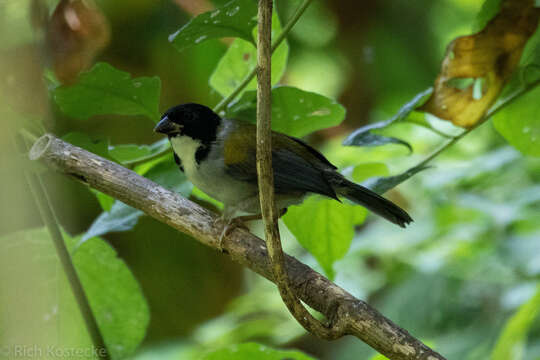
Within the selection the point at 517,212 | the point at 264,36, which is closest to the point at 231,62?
the point at 264,36

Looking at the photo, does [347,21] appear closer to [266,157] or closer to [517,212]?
[517,212]

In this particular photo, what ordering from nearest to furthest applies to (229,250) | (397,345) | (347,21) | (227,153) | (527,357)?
(397,345) → (229,250) → (227,153) → (527,357) → (347,21)

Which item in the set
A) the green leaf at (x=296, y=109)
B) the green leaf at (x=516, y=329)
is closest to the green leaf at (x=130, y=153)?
the green leaf at (x=296, y=109)

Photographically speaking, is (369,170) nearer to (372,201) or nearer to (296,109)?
(372,201)

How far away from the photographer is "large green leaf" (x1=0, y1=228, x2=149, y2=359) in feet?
5.14

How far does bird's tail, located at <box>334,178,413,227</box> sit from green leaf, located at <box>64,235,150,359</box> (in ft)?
2.16

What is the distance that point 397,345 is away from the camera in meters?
1.09

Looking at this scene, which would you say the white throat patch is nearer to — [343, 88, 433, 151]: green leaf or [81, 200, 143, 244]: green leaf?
[81, 200, 143, 244]: green leaf

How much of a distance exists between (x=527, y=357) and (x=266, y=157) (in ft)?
5.47

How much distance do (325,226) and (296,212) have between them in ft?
0.35

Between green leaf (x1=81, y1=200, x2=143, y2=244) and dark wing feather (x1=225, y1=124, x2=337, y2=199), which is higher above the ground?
dark wing feather (x1=225, y1=124, x2=337, y2=199)

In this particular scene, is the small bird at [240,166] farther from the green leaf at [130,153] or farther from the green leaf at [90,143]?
the green leaf at [90,143]

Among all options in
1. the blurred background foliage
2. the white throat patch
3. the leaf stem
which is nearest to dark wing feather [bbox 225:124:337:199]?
the white throat patch

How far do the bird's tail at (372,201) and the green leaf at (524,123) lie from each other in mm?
356
